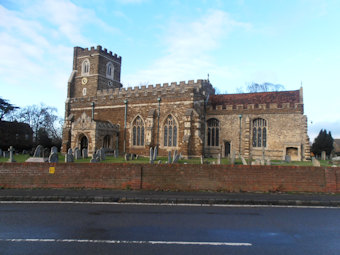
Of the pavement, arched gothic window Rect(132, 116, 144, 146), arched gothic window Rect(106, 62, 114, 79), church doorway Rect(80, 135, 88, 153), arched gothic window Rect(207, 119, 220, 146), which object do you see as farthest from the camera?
arched gothic window Rect(106, 62, 114, 79)

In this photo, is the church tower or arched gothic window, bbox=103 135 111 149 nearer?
arched gothic window, bbox=103 135 111 149

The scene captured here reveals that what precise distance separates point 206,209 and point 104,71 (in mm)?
30176

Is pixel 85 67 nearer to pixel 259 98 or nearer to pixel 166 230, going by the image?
pixel 259 98

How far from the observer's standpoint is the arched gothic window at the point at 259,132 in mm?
23875

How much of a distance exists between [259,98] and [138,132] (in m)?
12.6

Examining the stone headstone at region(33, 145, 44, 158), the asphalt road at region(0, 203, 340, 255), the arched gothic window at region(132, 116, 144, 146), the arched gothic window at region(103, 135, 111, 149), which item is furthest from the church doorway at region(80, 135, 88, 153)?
the asphalt road at region(0, 203, 340, 255)

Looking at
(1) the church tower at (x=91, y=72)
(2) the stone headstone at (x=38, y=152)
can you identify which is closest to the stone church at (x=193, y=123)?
(1) the church tower at (x=91, y=72)

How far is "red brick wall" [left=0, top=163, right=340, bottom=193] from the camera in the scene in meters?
10.5

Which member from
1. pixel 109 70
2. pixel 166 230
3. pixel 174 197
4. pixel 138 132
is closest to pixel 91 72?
pixel 109 70

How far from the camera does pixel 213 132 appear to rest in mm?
25781

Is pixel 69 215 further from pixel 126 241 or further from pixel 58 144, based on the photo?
pixel 58 144

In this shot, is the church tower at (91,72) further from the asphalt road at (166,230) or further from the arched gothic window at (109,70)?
the asphalt road at (166,230)

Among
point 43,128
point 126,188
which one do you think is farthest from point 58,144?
point 126,188

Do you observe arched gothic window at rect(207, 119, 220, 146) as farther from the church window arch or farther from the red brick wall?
the red brick wall
